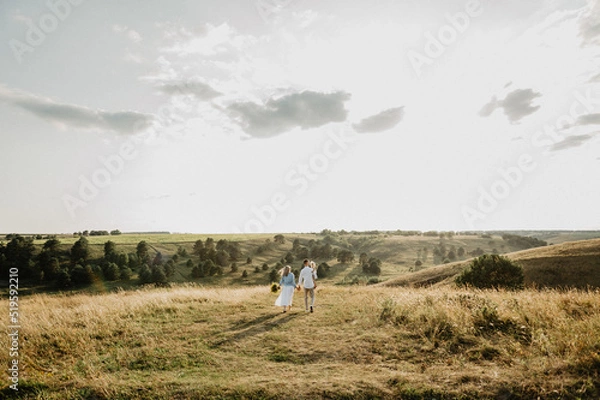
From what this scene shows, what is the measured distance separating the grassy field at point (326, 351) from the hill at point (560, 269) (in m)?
17.9

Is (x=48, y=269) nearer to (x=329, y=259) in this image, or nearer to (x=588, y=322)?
(x=329, y=259)

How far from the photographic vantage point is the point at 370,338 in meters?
10.6

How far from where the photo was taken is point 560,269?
27938 mm

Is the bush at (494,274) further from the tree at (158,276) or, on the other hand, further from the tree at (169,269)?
the tree at (169,269)

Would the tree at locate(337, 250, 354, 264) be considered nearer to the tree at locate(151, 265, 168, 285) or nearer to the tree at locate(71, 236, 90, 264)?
the tree at locate(151, 265, 168, 285)

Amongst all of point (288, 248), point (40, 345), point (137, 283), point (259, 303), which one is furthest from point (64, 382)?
point (288, 248)

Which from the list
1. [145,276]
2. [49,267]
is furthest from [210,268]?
[49,267]

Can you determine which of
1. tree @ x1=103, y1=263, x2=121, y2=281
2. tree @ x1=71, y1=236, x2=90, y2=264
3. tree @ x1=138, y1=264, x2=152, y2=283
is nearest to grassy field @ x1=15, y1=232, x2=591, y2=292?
tree @ x1=103, y1=263, x2=121, y2=281

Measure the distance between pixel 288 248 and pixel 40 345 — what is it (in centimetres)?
11422

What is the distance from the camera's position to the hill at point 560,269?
25797mm

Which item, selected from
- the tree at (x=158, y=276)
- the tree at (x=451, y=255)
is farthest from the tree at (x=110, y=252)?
the tree at (x=451, y=255)

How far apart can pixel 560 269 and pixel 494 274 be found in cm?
914

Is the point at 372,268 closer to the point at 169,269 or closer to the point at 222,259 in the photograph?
the point at 222,259

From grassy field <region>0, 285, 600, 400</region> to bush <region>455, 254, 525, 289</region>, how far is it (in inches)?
467
